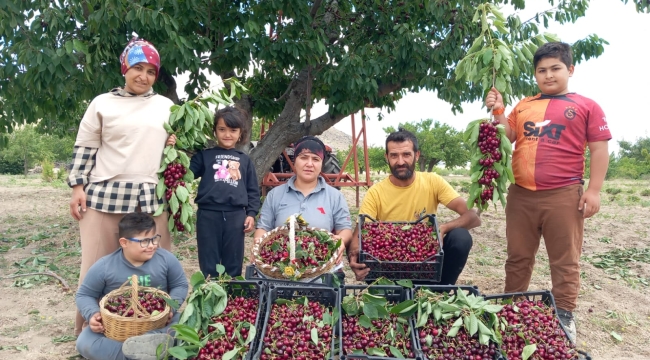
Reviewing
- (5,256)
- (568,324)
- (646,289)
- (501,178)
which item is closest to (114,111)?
(501,178)

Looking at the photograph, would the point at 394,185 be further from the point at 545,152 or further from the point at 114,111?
the point at 114,111

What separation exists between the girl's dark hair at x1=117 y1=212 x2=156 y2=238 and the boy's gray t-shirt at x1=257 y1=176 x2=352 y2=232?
784mm

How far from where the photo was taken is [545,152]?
3.07 m

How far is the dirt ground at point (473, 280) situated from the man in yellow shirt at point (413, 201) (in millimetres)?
1131

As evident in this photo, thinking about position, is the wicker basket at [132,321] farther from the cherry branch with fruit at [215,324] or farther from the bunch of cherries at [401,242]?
the bunch of cherries at [401,242]

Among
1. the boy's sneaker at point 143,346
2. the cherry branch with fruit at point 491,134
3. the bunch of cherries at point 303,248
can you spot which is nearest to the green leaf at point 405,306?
the bunch of cherries at point 303,248

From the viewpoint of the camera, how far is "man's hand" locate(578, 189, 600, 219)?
9.68 feet

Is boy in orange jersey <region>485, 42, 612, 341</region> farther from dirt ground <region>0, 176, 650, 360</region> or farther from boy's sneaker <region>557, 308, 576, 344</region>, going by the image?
dirt ground <region>0, 176, 650, 360</region>

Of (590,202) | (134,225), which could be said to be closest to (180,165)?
(134,225)

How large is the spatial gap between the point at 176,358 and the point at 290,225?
3.24 ft

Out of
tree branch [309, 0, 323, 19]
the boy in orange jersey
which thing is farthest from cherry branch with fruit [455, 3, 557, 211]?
tree branch [309, 0, 323, 19]

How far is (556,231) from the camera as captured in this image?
3.11m

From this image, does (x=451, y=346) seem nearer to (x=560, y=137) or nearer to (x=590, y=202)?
(x=590, y=202)

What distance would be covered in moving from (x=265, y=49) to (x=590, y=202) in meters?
3.43
